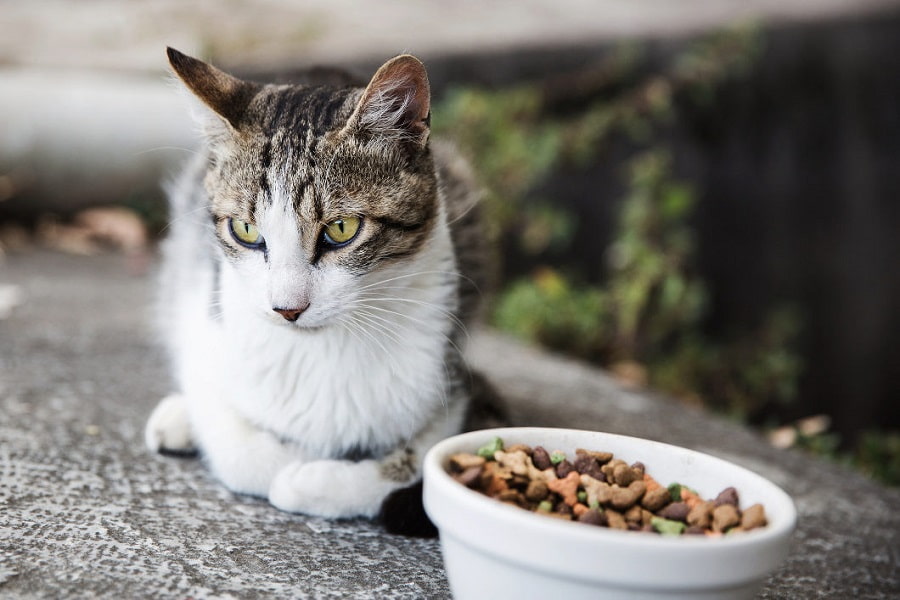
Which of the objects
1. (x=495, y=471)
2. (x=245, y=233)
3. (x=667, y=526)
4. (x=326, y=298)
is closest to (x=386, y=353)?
(x=326, y=298)

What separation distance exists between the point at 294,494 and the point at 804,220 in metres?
3.17

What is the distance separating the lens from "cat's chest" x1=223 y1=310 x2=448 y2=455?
5.16 ft

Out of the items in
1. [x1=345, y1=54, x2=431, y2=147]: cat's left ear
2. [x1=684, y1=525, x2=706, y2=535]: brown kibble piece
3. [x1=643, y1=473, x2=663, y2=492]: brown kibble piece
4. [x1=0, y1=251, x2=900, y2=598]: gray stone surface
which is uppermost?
[x1=345, y1=54, x2=431, y2=147]: cat's left ear

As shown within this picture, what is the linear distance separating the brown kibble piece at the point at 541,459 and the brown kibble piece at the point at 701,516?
23 centimetres

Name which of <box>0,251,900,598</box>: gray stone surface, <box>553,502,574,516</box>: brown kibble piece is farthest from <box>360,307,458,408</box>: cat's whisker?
<box>553,502,574,516</box>: brown kibble piece

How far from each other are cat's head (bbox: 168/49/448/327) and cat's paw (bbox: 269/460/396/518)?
0.29m

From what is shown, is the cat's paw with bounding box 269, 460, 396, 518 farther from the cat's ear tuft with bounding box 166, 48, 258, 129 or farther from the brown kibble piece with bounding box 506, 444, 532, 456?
the cat's ear tuft with bounding box 166, 48, 258, 129

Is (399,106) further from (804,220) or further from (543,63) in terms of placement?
(804,220)

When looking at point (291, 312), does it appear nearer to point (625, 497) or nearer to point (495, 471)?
point (495, 471)

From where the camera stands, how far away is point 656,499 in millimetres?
1185

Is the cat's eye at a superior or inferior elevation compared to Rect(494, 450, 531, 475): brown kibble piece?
superior

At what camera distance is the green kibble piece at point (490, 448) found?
1.26 meters

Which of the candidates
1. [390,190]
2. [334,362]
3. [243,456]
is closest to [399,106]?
[390,190]

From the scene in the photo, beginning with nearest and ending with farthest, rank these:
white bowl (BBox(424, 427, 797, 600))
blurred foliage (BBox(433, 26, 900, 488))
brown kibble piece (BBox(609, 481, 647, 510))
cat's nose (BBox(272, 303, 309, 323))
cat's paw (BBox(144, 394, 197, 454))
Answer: white bowl (BBox(424, 427, 797, 600))
brown kibble piece (BBox(609, 481, 647, 510))
cat's nose (BBox(272, 303, 309, 323))
cat's paw (BBox(144, 394, 197, 454))
blurred foliage (BBox(433, 26, 900, 488))
